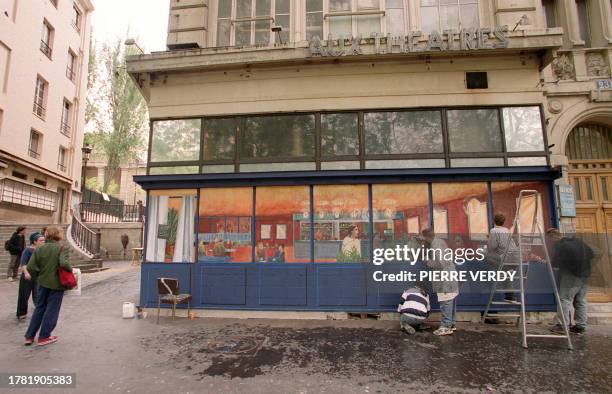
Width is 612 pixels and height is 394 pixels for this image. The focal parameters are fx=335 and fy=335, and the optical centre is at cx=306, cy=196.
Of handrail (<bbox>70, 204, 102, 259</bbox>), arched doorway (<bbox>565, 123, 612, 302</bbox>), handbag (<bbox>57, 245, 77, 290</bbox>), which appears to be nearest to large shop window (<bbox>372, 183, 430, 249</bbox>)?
arched doorway (<bbox>565, 123, 612, 302</bbox>)

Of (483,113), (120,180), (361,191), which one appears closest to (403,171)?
(361,191)

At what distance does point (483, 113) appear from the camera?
27.7 ft

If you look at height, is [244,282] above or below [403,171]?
below

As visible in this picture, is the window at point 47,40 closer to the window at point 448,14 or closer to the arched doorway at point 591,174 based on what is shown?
the window at point 448,14

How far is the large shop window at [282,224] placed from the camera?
27.1 ft

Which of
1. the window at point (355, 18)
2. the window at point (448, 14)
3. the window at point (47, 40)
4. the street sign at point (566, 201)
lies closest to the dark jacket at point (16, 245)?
the window at point (355, 18)

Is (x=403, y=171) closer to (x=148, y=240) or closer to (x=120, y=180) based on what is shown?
(x=148, y=240)

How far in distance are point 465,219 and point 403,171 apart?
6.27ft

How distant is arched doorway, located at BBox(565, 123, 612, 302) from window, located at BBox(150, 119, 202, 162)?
10645mm

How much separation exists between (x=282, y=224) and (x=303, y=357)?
360 cm

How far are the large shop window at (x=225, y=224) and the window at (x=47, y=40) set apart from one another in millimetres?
21041

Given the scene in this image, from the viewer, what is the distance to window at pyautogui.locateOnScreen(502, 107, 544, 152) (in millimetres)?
8188

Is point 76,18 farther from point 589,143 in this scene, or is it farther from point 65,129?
point 589,143

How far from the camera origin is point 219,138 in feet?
29.2
